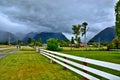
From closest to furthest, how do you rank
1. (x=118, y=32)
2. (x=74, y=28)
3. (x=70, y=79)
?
(x=70, y=79) → (x=118, y=32) → (x=74, y=28)

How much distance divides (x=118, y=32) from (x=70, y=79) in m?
29.2

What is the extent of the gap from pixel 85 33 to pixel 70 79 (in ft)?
372

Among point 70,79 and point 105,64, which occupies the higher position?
point 105,64

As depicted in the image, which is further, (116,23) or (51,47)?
(51,47)

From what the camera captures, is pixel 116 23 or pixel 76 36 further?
pixel 76 36

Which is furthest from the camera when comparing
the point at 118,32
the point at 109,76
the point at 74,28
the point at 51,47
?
the point at 74,28

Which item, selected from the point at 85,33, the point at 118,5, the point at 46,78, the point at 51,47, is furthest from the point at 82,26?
the point at 46,78

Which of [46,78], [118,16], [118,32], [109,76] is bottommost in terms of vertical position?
[46,78]

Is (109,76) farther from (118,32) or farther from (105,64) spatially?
(118,32)

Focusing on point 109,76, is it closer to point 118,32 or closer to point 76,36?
point 118,32

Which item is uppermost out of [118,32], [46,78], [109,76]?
[118,32]

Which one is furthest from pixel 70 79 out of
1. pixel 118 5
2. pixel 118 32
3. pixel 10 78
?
pixel 118 5

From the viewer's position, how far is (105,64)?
231 inches

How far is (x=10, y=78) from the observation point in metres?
11.2
